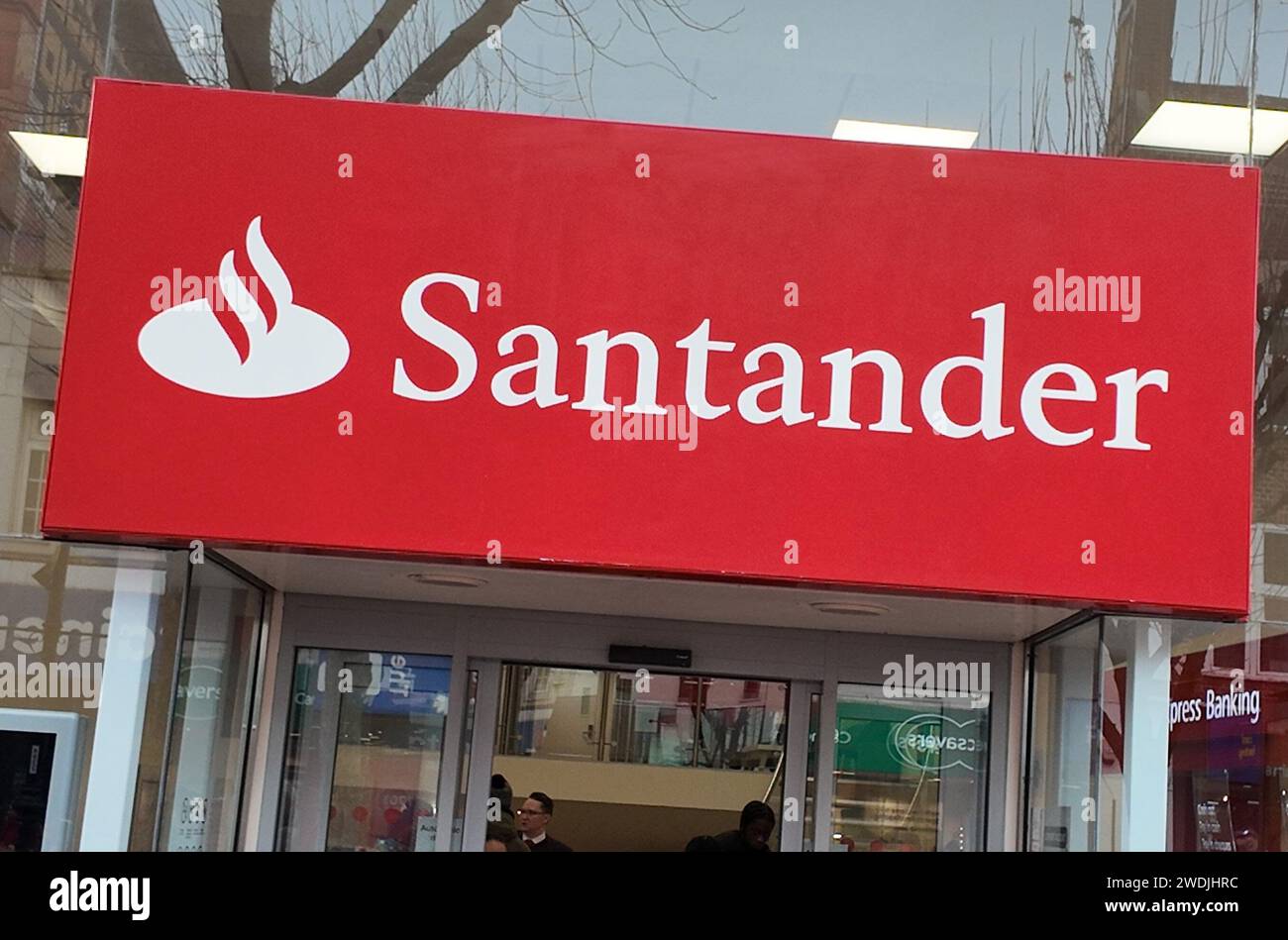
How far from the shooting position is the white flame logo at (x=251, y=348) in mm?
5633

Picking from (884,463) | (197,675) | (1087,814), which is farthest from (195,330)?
(1087,814)

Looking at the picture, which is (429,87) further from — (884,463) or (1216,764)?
(1216,764)

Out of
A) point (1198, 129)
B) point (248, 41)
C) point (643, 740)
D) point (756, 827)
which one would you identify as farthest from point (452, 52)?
point (756, 827)

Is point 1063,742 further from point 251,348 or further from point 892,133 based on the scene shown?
point 251,348

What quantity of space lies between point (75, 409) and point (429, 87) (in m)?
2.30

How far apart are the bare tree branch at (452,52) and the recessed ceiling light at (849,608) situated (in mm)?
2950

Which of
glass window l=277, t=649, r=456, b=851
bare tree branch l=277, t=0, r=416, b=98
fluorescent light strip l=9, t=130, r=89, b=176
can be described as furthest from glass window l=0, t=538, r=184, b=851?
bare tree branch l=277, t=0, r=416, b=98

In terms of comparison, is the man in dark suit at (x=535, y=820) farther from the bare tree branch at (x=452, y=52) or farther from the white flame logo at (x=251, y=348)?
the bare tree branch at (x=452, y=52)

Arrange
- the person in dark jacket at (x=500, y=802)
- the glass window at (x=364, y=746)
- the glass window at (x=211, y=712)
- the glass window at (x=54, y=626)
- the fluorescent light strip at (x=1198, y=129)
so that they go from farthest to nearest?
1. the person in dark jacket at (x=500, y=802)
2. the glass window at (x=364, y=746)
3. the fluorescent light strip at (x=1198, y=129)
4. the glass window at (x=54, y=626)
5. the glass window at (x=211, y=712)

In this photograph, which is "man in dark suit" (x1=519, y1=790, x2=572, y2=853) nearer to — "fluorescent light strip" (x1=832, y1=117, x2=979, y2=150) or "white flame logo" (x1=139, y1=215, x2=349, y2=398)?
"white flame logo" (x1=139, y1=215, x2=349, y2=398)

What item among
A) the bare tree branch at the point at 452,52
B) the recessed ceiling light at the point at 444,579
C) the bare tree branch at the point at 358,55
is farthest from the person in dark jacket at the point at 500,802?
the bare tree branch at the point at 358,55

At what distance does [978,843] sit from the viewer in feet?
23.7

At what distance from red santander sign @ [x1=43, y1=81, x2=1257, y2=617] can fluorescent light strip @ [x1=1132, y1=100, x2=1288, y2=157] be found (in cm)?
120
